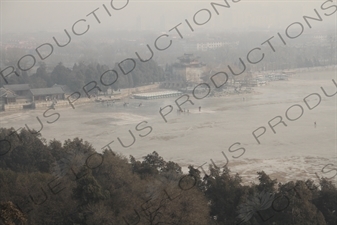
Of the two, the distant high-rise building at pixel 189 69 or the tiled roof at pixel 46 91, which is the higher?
the tiled roof at pixel 46 91

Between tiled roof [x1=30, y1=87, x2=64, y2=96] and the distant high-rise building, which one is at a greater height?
tiled roof [x1=30, y1=87, x2=64, y2=96]

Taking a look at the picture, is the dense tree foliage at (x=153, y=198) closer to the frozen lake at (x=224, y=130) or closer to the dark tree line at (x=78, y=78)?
the frozen lake at (x=224, y=130)

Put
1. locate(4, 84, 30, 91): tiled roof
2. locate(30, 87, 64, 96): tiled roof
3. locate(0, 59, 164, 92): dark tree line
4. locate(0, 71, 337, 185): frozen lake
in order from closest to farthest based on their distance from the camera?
locate(0, 71, 337, 185): frozen lake → locate(30, 87, 64, 96): tiled roof → locate(4, 84, 30, 91): tiled roof → locate(0, 59, 164, 92): dark tree line

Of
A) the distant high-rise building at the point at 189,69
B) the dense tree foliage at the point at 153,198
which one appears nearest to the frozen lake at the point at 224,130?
the dense tree foliage at the point at 153,198

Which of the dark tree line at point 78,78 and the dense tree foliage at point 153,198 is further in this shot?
the dark tree line at point 78,78

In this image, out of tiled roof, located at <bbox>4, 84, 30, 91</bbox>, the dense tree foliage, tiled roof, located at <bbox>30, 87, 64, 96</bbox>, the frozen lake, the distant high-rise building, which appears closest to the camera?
the dense tree foliage

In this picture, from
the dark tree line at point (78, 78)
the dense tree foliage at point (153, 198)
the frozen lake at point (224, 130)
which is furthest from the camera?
the dark tree line at point (78, 78)

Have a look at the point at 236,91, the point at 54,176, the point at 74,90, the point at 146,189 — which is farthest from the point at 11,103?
the point at 146,189

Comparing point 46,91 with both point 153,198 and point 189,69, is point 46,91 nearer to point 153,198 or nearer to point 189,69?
point 189,69

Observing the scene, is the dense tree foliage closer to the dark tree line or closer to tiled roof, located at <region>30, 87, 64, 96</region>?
tiled roof, located at <region>30, 87, 64, 96</region>

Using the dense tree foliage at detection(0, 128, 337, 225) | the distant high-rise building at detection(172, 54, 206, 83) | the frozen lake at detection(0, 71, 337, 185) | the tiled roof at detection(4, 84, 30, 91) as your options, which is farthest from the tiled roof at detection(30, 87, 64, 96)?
the dense tree foliage at detection(0, 128, 337, 225)
